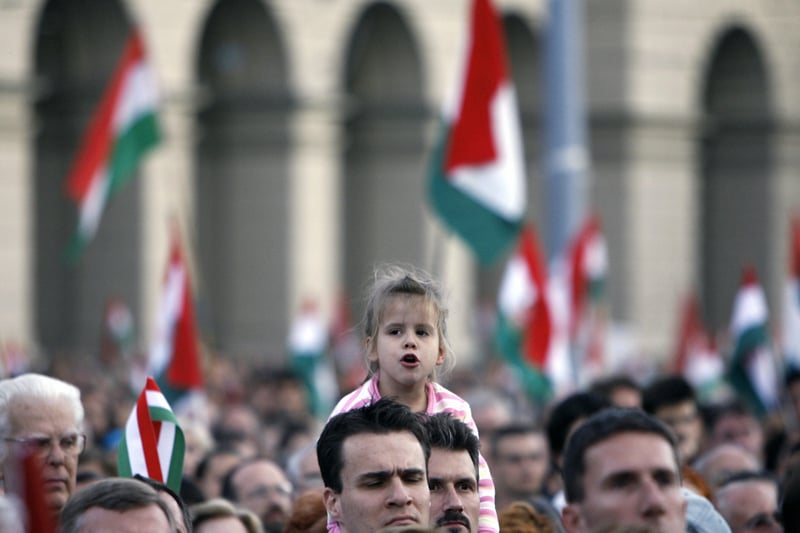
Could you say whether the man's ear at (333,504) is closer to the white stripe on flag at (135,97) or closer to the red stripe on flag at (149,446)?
the red stripe on flag at (149,446)

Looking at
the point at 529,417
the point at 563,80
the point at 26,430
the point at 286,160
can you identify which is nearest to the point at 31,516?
the point at 26,430

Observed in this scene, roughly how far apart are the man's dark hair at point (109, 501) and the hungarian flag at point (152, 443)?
2.17 m

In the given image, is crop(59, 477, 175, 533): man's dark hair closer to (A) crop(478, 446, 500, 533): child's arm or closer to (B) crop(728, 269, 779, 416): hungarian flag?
(A) crop(478, 446, 500, 533): child's arm

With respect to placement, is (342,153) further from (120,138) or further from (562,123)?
(120,138)

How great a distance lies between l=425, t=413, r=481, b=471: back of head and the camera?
6.20 meters

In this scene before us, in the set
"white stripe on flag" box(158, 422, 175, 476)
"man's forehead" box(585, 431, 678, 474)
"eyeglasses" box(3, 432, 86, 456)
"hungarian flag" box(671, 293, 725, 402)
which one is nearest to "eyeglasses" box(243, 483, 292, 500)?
"white stripe on flag" box(158, 422, 175, 476)

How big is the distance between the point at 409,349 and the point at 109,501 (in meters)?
1.35

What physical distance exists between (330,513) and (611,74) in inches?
1073

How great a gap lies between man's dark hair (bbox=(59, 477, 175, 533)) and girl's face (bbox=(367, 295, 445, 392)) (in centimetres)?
115

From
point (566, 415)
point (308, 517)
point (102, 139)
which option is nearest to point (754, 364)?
point (102, 139)

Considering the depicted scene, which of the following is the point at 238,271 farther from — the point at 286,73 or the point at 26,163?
the point at 26,163

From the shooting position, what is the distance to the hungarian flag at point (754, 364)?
15094 mm

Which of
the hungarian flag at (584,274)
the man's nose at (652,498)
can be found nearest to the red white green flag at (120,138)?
the hungarian flag at (584,274)

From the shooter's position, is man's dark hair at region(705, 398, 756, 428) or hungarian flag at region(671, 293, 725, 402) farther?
hungarian flag at region(671, 293, 725, 402)
